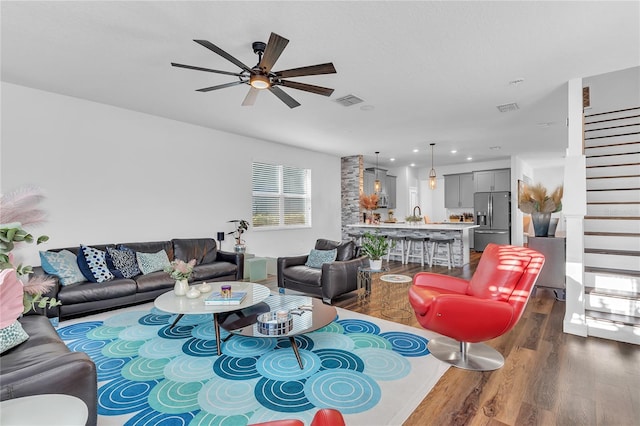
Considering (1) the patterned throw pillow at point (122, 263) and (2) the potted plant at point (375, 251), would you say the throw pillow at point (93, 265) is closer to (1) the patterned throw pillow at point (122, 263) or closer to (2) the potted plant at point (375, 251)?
(1) the patterned throw pillow at point (122, 263)

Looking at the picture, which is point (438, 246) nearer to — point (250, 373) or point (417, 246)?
point (417, 246)

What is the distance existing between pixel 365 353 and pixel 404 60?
2840mm

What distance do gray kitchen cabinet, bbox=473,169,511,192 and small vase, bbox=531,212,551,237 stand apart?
4.67m

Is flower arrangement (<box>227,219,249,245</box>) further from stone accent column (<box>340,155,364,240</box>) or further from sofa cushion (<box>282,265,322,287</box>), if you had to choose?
stone accent column (<box>340,155,364,240</box>)

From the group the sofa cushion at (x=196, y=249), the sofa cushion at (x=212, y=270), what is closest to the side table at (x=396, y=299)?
the sofa cushion at (x=212, y=270)

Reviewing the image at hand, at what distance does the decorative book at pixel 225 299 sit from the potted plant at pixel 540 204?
410cm

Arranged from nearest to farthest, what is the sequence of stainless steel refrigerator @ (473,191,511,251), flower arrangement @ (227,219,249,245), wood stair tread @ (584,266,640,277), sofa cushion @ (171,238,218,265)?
1. wood stair tread @ (584,266,640,277)
2. sofa cushion @ (171,238,218,265)
3. flower arrangement @ (227,219,249,245)
4. stainless steel refrigerator @ (473,191,511,251)

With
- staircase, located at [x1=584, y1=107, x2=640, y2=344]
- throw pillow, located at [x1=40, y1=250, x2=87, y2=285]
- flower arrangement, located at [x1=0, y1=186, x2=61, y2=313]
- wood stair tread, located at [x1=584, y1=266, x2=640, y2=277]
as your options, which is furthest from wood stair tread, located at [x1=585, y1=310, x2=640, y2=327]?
throw pillow, located at [x1=40, y1=250, x2=87, y2=285]

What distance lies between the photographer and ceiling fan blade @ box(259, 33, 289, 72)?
2094 mm

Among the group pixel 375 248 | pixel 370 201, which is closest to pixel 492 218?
pixel 370 201

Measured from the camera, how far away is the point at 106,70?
3.31m

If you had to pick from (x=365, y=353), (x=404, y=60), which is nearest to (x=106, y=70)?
(x=404, y=60)

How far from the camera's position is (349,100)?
4137mm

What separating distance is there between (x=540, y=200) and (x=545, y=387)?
9.65ft
